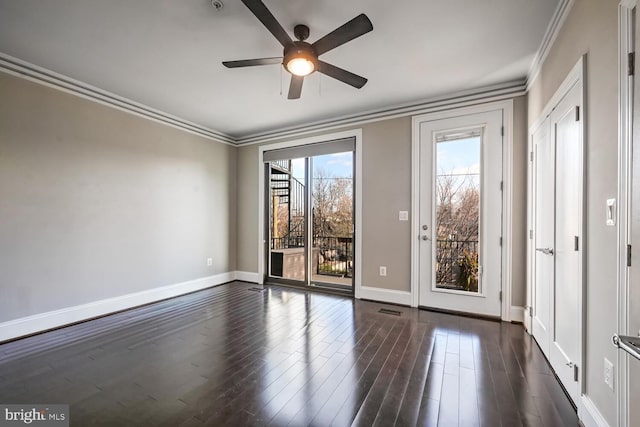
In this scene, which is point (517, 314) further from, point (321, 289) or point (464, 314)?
point (321, 289)

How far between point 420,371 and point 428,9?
8.92ft

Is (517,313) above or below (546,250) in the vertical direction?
below

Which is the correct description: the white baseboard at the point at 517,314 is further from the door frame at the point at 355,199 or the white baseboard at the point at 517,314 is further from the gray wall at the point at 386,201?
the door frame at the point at 355,199

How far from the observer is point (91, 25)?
2209 millimetres

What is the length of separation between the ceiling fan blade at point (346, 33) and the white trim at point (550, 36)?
1420 millimetres

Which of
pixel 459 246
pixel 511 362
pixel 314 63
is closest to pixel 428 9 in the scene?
pixel 314 63

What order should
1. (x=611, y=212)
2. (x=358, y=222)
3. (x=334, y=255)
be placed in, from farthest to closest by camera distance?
(x=334, y=255) → (x=358, y=222) → (x=611, y=212)

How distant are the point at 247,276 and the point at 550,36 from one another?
16.7 ft

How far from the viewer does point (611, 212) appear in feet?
4.54

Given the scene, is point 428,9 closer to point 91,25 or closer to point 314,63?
point 314,63

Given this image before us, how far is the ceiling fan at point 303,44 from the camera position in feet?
5.75

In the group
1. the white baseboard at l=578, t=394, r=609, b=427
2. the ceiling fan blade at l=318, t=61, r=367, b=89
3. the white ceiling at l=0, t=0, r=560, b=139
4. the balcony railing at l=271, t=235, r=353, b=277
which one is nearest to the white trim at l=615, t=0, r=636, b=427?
the white baseboard at l=578, t=394, r=609, b=427

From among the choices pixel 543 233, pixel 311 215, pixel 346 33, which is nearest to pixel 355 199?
pixel 311 215
